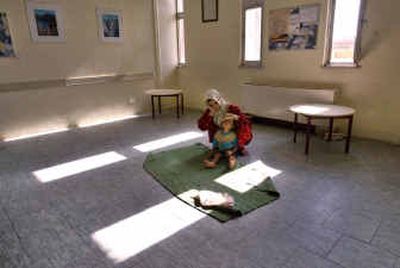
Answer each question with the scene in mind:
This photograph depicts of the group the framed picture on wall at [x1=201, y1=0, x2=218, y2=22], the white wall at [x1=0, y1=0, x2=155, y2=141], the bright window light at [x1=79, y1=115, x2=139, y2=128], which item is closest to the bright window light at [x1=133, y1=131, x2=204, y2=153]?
the bright window light at [x1=79, y1=115, x2=139, y2=128]

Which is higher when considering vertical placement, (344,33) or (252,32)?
(252,32)

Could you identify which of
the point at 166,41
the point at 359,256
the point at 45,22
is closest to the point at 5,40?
the point at 45,22

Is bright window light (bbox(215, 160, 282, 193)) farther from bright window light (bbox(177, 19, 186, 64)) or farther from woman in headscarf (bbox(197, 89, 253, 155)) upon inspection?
bright window light (bbox(177, 19, 186, 64))

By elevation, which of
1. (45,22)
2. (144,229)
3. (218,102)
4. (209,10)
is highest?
(209,10)

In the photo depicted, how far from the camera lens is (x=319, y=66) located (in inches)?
151

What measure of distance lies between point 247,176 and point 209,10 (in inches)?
136

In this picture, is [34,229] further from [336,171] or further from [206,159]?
[336,171]

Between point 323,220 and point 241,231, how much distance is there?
62 cm

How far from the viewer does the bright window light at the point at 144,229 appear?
5.82 ft

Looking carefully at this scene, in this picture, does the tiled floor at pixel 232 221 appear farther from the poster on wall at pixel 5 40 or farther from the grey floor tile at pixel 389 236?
the poster on wall at pixel 5 40

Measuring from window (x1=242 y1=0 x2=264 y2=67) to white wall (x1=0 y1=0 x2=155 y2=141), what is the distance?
1.93 m

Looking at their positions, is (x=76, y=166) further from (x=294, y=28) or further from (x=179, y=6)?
(x=179, y=6)

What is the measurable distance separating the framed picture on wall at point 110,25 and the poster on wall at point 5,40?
135cm

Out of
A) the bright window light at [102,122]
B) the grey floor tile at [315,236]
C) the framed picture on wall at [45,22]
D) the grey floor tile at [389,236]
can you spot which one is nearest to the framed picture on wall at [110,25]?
the framed picture on wall at [45,22]
